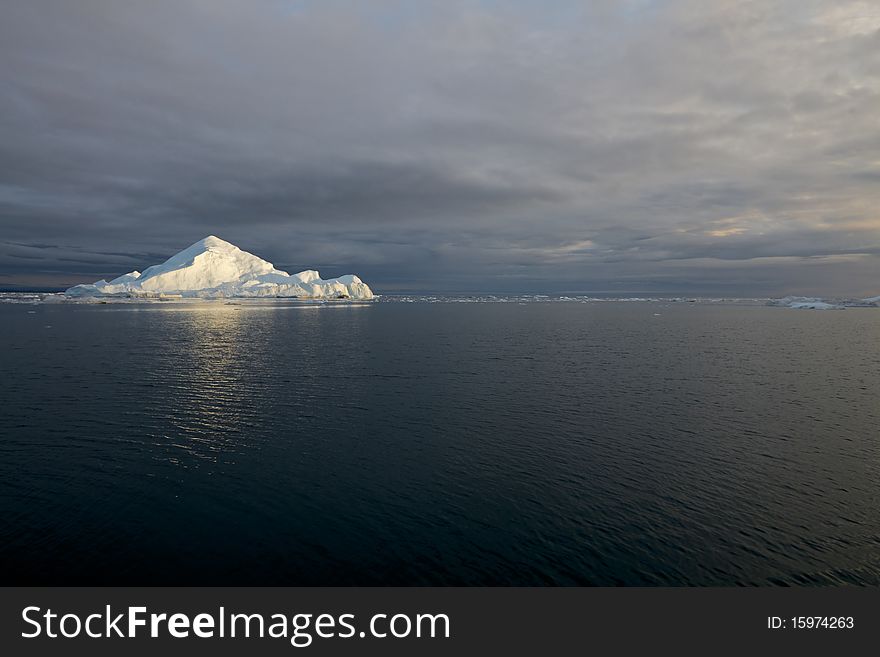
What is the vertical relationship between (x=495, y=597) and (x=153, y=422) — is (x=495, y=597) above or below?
below

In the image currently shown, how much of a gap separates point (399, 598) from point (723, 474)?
2455 centimetres

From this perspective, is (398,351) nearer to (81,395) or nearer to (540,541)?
(81,395)

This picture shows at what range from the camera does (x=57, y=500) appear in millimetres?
26531

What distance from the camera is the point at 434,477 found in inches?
1210

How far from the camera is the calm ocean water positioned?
70.6 feet

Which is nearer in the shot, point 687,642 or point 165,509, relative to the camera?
point 687,642

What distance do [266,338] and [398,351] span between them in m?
38.9

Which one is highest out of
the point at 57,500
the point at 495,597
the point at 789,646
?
the point at 57,500

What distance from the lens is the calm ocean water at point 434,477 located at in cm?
2153

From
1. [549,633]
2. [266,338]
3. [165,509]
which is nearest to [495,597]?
[549,633]

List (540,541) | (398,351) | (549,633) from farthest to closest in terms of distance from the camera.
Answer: (398,351) → (540,541) → (549,633)

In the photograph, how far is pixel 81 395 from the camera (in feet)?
164

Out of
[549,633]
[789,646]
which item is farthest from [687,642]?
[549,633]

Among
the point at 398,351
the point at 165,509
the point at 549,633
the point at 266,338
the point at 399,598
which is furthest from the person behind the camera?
the point at 266,338
